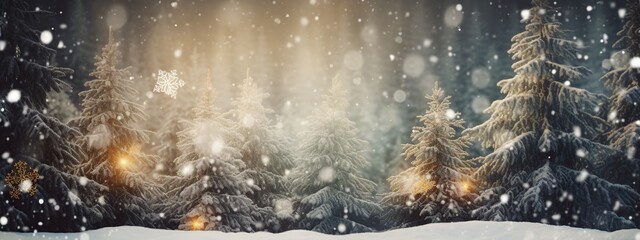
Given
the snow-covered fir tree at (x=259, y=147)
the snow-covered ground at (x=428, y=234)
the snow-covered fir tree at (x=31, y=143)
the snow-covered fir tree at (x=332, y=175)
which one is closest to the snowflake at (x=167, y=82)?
the snow-covered fir tree at (x=259, y=147)

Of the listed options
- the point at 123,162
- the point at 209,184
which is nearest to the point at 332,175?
the point at 209,184

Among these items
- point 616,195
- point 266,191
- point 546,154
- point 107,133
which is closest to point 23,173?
point 107,133

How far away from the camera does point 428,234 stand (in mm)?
10539

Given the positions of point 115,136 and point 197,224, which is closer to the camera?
point 115,136

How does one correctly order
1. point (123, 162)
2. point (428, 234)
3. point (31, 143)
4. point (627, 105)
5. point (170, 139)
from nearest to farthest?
point (428, 234) → point (31, 143) → point (627, 105) → point (123, 162) → point (170, 139)

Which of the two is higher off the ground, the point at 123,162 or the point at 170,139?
the point at 170,139

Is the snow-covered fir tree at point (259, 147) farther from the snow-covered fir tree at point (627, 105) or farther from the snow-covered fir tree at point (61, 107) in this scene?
the snow-covered fir tree at point (61, 107)

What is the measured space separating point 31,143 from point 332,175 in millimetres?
13376

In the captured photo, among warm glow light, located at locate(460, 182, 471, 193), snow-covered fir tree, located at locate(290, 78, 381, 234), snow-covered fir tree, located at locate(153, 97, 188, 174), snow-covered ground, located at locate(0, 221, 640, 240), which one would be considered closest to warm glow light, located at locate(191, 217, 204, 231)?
snow-covered fir tree, located at locate(290, 78, 381, 234)

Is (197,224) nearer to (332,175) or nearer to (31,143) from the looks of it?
(332,175)

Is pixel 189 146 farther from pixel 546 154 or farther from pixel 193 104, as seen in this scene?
pixel 546 154

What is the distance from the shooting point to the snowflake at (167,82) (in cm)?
2684

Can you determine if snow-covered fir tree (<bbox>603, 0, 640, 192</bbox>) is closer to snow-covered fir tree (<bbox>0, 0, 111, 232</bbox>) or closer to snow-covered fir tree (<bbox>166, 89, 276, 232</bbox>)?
snow-covered fir tree (<bbox>166, 89, 276, 232</bbox>)

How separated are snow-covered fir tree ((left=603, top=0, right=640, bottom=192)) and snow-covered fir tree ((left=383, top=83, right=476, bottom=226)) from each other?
5.45m
